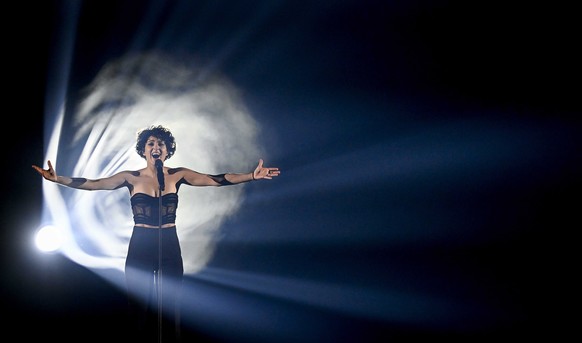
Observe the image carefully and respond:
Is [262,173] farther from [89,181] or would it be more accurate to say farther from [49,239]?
[49,239]

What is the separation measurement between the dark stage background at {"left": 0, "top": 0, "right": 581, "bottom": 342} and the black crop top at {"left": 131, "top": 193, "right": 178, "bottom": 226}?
1.90 feet

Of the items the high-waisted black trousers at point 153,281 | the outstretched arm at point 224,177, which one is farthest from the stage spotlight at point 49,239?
the outstretched arm at point 224,177

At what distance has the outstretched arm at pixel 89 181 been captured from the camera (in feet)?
10.4

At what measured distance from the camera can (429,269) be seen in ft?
12.3

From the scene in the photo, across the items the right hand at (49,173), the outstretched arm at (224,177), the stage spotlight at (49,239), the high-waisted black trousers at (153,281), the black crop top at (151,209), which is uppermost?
the right hand at (49,173)

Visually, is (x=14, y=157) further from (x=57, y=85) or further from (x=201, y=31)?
(x=201, y=31)

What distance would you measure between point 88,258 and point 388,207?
77.0 inches

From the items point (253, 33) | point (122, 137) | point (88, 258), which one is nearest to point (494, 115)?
point (253, 33)

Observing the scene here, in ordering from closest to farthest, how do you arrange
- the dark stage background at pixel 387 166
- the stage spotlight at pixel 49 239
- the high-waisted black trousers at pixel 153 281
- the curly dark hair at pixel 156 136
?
1. the high-waisted black trousers at pixel 153 281
2. the stage spotlight at pixel 49 239
3. the curly dark hair at pixel 156 136
4. the dark stage background at pixel 387 166

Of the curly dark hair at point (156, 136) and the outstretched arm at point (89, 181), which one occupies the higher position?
the curly dark hair at point (156, 136)

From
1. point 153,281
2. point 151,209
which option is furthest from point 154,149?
point 153,281

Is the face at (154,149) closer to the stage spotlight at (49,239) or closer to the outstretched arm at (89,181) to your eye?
the outstretched arm at (89,181)

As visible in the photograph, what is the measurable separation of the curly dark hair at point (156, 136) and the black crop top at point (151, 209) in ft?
1.15

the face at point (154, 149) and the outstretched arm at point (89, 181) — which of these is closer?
the outstretched arm at point (89, 181)
